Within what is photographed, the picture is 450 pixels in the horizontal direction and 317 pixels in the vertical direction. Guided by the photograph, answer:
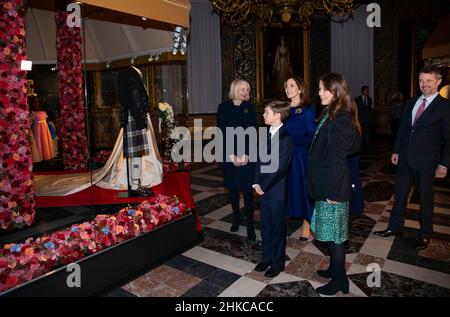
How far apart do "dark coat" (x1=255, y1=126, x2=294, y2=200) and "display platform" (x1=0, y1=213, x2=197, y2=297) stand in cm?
117

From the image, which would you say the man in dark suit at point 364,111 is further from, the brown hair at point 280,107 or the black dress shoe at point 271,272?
the black dress shoe at point 271,272

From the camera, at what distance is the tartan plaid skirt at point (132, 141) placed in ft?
15.8

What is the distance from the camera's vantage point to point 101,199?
502cm

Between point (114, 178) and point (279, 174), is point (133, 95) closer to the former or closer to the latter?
point (114, 178)

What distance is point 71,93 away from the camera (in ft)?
22.9

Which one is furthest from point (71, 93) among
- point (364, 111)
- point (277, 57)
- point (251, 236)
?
point (364, 111)

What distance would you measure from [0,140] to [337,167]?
3506 mm

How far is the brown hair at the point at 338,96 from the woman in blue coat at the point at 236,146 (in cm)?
134

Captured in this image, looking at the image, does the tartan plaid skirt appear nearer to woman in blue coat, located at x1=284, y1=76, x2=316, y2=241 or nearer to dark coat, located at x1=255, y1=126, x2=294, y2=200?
woman in blue coat, located at x1=284, y1=76, x2=316, y2=241

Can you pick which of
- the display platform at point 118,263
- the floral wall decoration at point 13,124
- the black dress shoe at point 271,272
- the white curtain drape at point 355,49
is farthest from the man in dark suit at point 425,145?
the white curtain drape at point 355,49

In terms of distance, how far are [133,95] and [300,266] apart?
3039 mm

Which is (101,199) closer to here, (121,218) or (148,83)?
(121,218)

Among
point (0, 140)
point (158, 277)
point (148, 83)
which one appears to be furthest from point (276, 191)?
point (148, 83)

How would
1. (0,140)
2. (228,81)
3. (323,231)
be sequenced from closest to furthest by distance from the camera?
(323,231) < (0,140) < (228,81)
